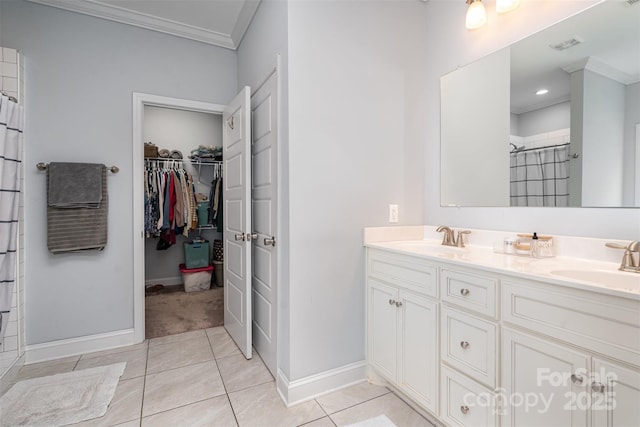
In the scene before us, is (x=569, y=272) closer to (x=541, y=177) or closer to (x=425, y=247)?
(x=541, y=177)

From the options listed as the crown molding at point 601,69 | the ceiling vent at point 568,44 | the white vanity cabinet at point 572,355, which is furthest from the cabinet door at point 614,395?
the ceiling vent at point 568,44

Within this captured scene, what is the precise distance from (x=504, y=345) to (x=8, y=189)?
2519mm

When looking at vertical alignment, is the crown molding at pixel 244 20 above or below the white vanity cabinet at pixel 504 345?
above

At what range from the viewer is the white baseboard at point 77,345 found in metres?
2.23

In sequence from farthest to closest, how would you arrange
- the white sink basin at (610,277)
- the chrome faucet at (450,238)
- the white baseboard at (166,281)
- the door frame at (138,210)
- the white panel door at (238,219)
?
the white baseboard at (166,281), the door frame at (138,210), the white panel door at (238,219), the chrome faucet at (450,238), the white sink basin at (610,277)

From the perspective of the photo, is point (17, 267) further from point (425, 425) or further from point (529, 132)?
point (529, 132)

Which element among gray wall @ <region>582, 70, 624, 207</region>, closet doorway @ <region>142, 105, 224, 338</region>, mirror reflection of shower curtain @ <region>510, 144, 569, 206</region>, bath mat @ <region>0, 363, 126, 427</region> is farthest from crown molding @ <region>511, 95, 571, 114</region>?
closet doorway @ <region>142, 105, 224, 338</region>

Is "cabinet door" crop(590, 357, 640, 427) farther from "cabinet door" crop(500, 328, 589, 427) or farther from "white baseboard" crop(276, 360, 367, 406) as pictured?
"white baseboard" crop(276, 360, 367, 406)

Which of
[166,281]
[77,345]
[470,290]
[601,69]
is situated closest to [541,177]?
[601,69]

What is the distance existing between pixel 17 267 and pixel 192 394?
157 centimetres

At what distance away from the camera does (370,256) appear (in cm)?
193

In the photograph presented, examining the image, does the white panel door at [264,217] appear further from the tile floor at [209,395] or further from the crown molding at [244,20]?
the crown molding at [244,20]

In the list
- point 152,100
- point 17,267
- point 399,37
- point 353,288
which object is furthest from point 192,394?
point 399,37

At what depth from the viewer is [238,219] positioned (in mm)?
2379
